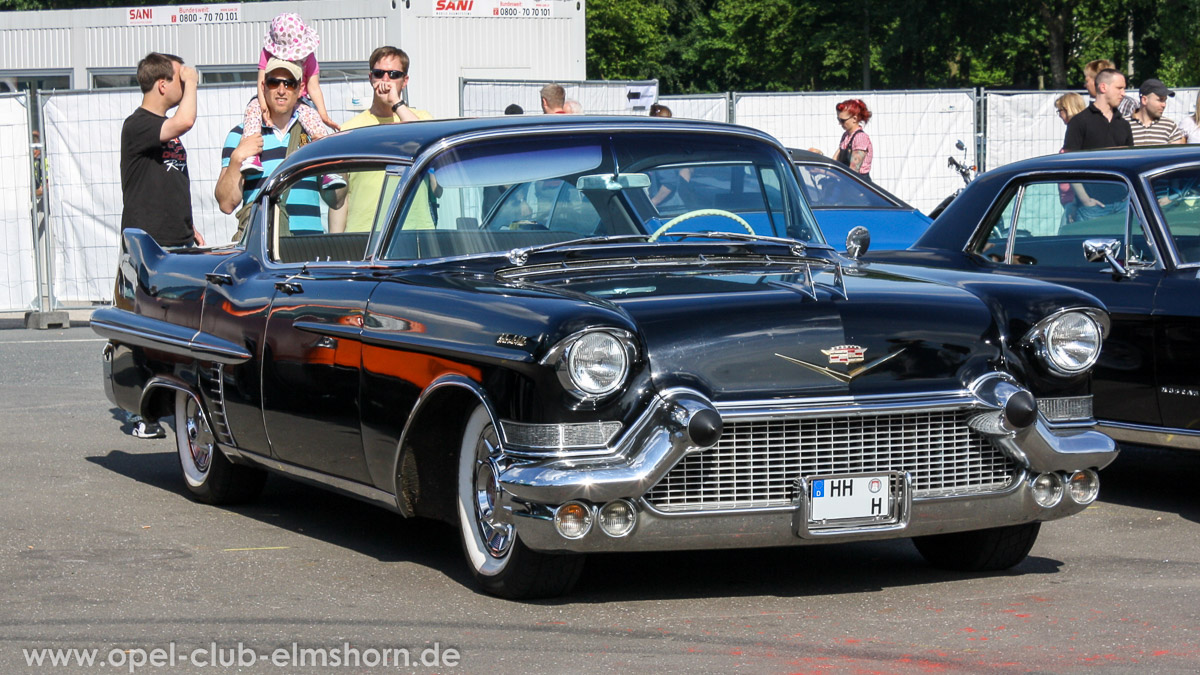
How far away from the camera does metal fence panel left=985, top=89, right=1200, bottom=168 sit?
1816 centimetres

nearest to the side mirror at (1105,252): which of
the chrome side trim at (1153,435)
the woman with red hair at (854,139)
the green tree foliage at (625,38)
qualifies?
the chrome side trim at (1153,435)

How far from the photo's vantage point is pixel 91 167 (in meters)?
15.6

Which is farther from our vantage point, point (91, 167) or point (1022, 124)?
point (1022, 124)

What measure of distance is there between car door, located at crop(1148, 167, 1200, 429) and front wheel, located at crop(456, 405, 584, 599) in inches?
103

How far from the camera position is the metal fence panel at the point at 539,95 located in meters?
17.3

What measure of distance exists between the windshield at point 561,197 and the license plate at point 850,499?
1295 mm

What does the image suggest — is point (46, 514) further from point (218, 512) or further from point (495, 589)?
point (495, 589)

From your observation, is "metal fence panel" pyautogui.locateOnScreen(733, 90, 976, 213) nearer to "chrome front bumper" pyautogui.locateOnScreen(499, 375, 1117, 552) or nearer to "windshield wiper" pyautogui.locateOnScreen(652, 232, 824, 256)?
"windshield wiper" pyautogui.locateOnScreen(652, 232, 824, 256)

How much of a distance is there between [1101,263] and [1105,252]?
0.27 metres

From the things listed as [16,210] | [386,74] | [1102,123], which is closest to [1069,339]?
[386,74]

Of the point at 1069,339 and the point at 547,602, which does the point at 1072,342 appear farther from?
the point at 547,602

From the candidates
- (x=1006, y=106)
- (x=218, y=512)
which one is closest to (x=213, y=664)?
(x=218, y=512)

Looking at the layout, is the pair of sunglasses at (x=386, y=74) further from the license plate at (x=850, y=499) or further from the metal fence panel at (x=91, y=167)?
the metal fence panel at (x=91, y=167)

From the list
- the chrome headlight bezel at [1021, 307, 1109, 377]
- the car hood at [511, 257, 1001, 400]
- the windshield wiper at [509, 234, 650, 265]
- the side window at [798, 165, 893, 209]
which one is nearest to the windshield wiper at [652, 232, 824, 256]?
the windshield wiper at [509, 234, 650, 265]
